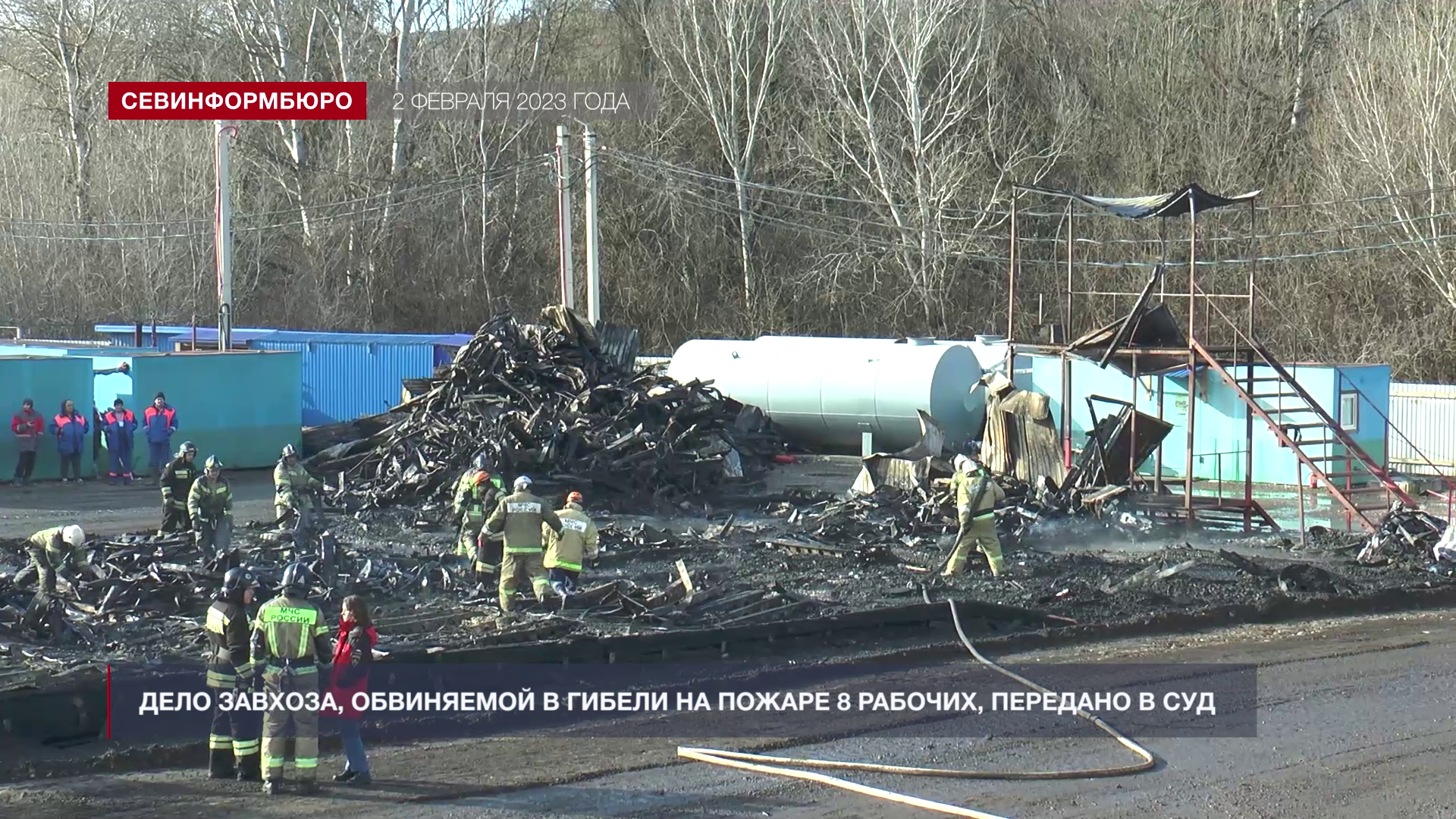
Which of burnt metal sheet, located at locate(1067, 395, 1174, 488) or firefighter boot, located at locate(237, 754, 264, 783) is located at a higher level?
burnt metal sheet, located at locate(1067, 395, 1174, 488)

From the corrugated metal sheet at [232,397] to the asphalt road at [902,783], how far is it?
19.4 metres

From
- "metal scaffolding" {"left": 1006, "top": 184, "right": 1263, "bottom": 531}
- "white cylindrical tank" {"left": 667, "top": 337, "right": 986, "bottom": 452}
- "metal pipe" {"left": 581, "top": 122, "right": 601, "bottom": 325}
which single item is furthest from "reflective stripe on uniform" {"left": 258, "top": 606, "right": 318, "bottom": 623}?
"metal pipe" {"left": 581, "top": 122, "right": 601, "bottom": 325}

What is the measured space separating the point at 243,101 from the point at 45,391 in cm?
2458

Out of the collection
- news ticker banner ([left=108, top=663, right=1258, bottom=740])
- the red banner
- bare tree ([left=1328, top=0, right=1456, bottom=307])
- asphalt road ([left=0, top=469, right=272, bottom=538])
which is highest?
the red banner

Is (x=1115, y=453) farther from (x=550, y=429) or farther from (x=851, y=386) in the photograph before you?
(x=550, y=429)

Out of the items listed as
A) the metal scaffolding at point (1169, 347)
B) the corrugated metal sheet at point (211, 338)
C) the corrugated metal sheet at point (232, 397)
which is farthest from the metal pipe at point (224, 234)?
the metal scaffolding at point (1169, 347)

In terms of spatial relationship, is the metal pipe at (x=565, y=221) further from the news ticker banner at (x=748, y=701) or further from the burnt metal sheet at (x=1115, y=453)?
the news ticker banner at (x=748, y=701)

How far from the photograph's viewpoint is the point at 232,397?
2794 cm

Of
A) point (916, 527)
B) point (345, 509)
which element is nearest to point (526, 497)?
point (916, 527)

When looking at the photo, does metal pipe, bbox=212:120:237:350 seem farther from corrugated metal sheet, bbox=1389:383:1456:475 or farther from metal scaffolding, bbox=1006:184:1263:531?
corrugated metal sheet, bbox=1389:383:1456:475

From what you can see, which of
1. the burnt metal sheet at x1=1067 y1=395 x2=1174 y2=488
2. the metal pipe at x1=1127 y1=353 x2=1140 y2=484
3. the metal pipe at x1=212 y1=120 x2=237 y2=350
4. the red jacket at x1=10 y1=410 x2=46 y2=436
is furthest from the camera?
the metal pipe at x1=212 y1=120 x2=237 y2=350

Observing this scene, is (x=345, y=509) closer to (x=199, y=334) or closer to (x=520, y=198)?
(x=199, y=334)

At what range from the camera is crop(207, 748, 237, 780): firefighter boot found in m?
9.04

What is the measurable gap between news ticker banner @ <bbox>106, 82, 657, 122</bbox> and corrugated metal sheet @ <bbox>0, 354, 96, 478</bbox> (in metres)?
21.0
